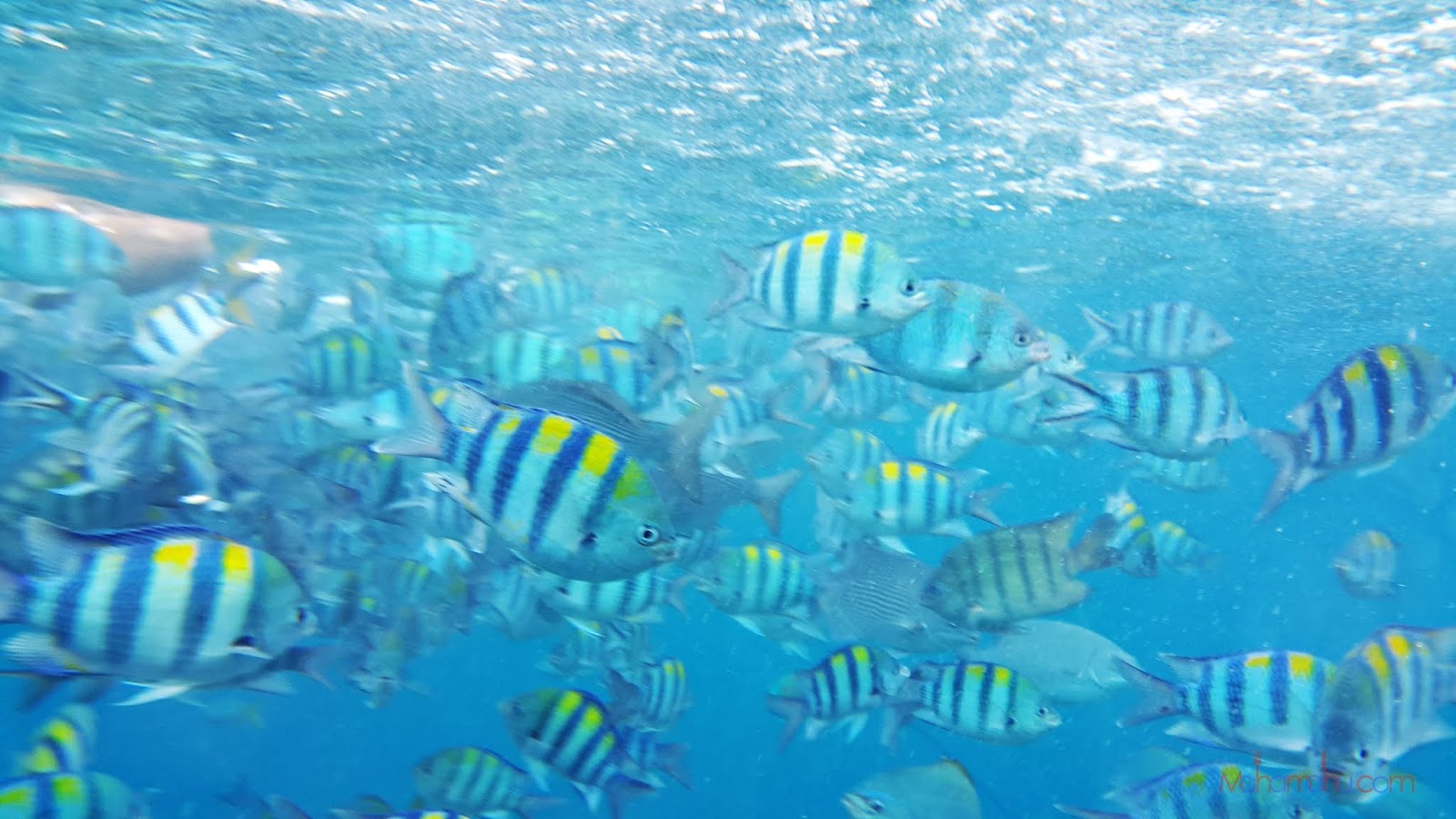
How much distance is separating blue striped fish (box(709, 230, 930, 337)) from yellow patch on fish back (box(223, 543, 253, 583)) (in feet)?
9.08

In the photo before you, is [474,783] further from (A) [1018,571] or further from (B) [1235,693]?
(B) [1235,693]

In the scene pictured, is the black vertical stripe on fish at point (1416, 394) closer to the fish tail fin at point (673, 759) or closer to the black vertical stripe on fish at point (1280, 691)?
the black vertical stripe on fish at point (1280, 691)

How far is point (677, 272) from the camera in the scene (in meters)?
29.2

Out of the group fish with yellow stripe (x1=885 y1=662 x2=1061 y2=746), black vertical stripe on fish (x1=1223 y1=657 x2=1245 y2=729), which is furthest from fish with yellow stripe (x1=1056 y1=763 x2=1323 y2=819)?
fish with yellow stripe (x1=885 y1=662 x2=1061 y2=746)

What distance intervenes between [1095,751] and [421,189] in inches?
938

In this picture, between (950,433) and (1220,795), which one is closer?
(1220,795)

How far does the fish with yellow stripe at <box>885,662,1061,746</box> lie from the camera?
582 centimetres

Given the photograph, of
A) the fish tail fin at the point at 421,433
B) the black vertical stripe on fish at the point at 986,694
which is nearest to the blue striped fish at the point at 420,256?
the fish tail fin at the point at 421,433

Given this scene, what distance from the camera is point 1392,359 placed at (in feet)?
15.0

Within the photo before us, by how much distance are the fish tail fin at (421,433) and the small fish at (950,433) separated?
685cm

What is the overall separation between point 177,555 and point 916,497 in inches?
204

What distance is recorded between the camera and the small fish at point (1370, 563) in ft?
33.4

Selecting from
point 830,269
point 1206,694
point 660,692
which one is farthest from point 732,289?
point 660,692

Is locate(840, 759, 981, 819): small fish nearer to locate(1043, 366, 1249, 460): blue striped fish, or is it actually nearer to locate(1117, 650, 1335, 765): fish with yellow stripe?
locate(1117, 650, 1335, 765): fish with yellow stripe
